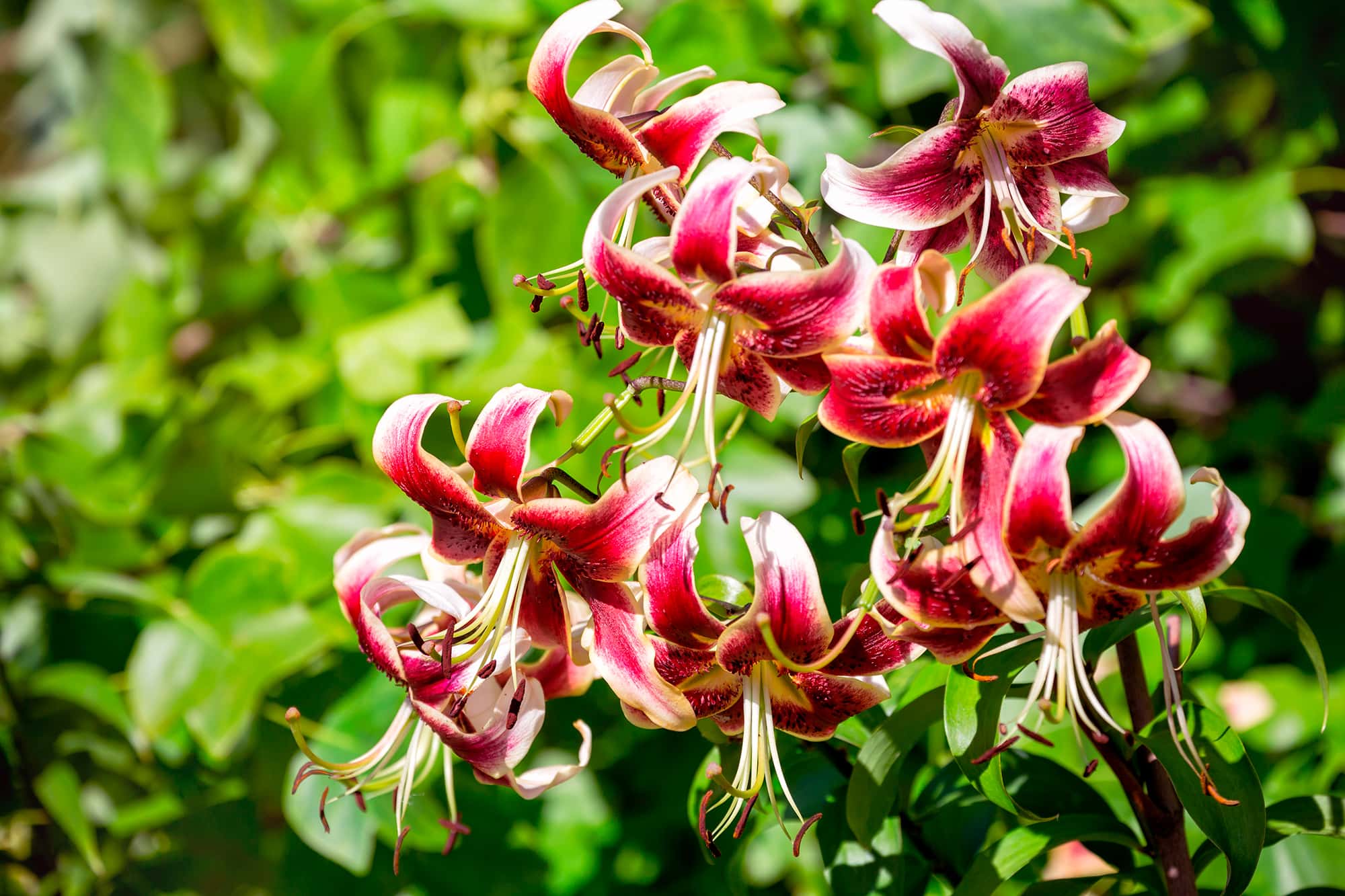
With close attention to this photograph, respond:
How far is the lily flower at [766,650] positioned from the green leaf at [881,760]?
0.08ft

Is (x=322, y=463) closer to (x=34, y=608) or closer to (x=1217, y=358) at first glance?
(x=34, y=608)

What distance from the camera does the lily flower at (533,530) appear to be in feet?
1.43

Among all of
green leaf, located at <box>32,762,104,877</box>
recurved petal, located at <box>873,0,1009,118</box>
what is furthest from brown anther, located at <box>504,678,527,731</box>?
green leaf, located at <box>32,762,104,877</box>

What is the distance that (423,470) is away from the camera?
0.46m

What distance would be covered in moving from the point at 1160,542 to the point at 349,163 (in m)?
1.04

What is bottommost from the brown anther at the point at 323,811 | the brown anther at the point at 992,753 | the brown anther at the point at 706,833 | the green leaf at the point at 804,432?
the brown anther at the point at 323,811

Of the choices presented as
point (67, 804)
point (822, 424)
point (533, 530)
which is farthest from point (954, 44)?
point (67, 804)

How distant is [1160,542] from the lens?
394mm

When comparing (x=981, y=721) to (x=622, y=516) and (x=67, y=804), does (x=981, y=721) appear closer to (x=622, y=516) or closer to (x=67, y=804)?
(x=622, y=516)

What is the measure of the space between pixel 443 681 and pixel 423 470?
0.34 feet

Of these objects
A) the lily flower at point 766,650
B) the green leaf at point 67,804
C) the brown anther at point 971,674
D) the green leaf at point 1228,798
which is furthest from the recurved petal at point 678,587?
the green leaf at point 67,804

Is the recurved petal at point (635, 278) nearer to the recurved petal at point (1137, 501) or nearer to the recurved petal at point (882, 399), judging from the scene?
the recurved petal at point (882, 399)

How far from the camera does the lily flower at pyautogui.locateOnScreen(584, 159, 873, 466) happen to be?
1.30ft

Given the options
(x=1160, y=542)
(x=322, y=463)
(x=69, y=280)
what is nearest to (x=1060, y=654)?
(x=1160, y=542)
